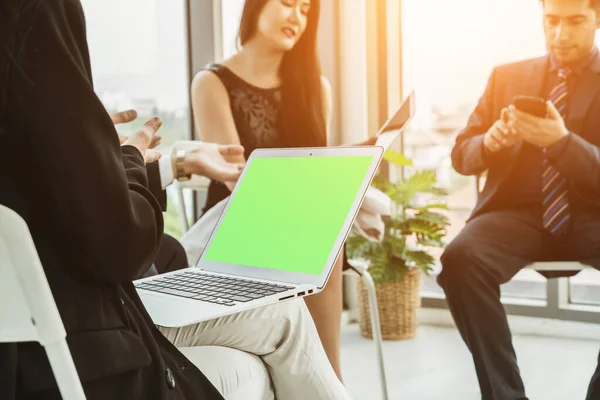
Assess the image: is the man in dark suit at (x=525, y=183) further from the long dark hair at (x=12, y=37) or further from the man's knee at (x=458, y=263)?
the long dark hair at (x=12, y=37)

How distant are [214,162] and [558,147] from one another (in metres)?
1.25

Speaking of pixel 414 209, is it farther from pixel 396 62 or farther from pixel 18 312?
pixel 18 312

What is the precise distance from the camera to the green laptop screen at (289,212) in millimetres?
1191

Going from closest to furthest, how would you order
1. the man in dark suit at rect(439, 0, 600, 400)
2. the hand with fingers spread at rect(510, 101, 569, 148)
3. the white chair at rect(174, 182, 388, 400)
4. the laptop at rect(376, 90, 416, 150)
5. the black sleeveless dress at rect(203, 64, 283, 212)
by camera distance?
the laptop at rect(376, 90, 416, 150) < the white chair at rect(174, 182, 388, 400) < the man in dark suit at rect(439, 0, 600, 400) < the hand with fingers spread at rect(510, 101, 569, 148) < the black sleeveless dress at rect(203, 64, 283, 212)

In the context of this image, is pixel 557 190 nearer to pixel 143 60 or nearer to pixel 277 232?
pixel 277 232

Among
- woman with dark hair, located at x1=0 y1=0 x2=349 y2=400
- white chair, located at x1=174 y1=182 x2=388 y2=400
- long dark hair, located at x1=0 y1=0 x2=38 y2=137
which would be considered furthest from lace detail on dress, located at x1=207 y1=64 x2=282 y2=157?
long dark hair, located at x1=0 y1=0 x2=38 y2=137

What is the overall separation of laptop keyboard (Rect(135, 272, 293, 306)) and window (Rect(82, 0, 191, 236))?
5.02ft

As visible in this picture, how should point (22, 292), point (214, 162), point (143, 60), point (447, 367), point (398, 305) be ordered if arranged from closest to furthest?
point (22, 292) < point (214, 162) < point (447, 367) < point (143, 60) < point (398, 305)

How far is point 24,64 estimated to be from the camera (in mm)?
683

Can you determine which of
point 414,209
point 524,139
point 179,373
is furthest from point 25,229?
point 414,209

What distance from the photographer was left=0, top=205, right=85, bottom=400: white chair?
64cm

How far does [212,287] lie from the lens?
1.12m

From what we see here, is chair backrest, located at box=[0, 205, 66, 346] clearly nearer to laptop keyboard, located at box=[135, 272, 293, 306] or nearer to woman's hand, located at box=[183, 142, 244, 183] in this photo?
laptop keyboard, located at box=[135, 272, 293, 306]

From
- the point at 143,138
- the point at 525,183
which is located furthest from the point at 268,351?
the point at 525,183
